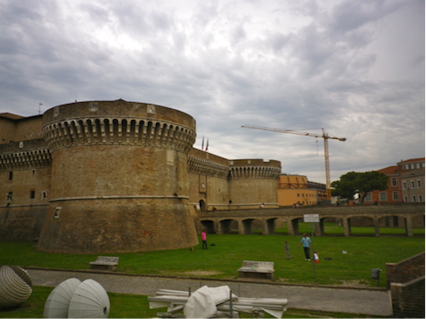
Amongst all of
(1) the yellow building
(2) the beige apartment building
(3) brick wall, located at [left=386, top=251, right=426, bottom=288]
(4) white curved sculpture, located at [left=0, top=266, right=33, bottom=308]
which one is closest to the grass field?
(4) white curved sculpture, located at [left=0, top=266, right=33, bottom=308]

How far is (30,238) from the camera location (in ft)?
108

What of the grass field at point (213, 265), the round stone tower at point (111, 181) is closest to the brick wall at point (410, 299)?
the grass field at point (213, 265)

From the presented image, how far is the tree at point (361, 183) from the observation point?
6397 centimetres

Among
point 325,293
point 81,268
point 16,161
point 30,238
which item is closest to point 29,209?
point 30,238

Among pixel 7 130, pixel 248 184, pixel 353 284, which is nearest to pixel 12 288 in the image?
pixel 353 284

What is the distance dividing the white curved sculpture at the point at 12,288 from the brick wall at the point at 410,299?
421 inches

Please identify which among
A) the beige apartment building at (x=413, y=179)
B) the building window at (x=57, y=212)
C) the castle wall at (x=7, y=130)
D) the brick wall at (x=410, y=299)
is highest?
the castle wall at (x=7, y=130)

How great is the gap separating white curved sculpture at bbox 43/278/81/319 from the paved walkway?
355 centimetres

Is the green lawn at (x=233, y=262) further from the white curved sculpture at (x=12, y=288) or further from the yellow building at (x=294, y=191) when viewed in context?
the yellow building at (x=294, y=191)

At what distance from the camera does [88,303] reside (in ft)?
25.9

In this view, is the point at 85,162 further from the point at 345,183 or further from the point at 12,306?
the point at 345,183

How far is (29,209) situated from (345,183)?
201 feet

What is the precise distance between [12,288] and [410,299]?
11.2 meters

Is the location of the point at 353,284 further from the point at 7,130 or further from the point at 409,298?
the point at 7,130
